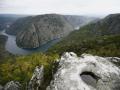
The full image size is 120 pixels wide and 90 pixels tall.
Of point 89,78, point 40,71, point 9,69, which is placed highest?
point 89,78

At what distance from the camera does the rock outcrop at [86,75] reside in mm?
26641

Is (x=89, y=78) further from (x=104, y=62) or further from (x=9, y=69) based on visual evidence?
(x=9, y=69)

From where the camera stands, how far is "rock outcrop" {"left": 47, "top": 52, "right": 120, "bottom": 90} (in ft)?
87.4

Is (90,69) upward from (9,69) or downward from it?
upward

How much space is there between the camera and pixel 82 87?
85.4ft

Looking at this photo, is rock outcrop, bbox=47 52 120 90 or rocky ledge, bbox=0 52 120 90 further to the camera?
rocky ledge, bbox=0 52 120 90

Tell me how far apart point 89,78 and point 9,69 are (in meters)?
119

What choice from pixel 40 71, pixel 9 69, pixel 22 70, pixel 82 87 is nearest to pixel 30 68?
pixel 22 70

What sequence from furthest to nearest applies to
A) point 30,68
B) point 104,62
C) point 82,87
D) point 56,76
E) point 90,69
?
point 30,68
point 104,62
point 90,69
point 56,76
point 82,87

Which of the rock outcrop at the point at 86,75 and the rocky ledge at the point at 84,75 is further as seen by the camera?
the rocky ledge at the point at 84,75

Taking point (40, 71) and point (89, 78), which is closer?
point (89, 78)

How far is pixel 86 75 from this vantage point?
29328 millimetres

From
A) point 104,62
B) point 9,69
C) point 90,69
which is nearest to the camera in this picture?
point 90,69

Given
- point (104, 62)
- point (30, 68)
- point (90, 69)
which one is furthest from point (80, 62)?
point (30, 68)
